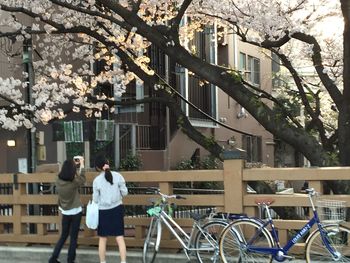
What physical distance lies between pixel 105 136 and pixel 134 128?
639 centimetres

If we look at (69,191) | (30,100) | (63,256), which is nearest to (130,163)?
(30,100)

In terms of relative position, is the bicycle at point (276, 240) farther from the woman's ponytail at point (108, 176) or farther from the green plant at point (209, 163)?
the green plant at point (209, 163)

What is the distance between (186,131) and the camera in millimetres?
11516

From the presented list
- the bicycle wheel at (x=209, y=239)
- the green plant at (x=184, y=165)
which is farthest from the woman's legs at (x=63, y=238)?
the green plant at (x=184, y=165)

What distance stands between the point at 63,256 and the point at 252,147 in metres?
19.6

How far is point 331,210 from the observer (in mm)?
7090

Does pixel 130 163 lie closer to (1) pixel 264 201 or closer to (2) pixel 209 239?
(2) pixel 209 239

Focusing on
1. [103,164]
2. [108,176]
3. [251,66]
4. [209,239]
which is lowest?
[209,239]

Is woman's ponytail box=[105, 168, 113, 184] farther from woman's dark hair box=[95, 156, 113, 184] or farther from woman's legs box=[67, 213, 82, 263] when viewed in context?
woman's legs box=[67, 213, 82, 263]

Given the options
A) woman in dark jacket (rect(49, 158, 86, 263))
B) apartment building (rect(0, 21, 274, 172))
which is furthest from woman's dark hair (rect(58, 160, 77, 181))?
apartment building (rect(0, 21, 274, 172))

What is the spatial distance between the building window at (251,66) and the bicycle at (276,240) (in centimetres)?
2011

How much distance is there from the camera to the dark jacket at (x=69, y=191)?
28.4ft

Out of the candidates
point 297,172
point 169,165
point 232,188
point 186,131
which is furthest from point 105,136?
point 169,165

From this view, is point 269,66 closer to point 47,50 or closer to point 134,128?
point 134,128
